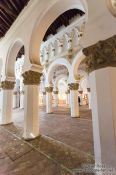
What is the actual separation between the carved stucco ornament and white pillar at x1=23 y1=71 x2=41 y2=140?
234 centimetres

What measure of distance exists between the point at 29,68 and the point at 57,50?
574 cm

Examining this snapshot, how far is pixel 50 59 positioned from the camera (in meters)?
9.86

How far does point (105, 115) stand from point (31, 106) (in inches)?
103

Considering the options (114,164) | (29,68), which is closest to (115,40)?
(114,164)

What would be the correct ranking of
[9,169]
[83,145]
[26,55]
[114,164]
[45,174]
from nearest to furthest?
1. [114,164]
2. [45,174]
3. [9,169]
4. [83,145]
5. [26,55]

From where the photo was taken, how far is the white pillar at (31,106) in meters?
4.00

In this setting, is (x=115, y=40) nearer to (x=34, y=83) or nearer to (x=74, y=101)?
(x=34, y=83)

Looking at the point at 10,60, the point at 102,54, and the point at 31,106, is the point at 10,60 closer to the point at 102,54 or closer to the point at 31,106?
the point at 31,106

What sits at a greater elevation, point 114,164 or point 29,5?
point 29,5

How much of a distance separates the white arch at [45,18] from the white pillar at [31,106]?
0.53 meters

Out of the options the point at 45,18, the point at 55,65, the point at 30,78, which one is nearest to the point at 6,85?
the point at 30,78

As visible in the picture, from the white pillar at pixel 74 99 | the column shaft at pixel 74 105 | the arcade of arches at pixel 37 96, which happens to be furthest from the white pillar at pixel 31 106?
the column shaft at pixel 74 105

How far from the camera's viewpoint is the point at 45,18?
3936 millimetres

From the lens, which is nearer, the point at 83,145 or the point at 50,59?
the point at 83,145
